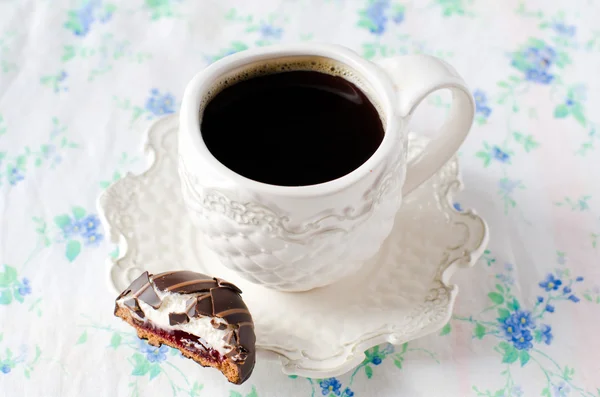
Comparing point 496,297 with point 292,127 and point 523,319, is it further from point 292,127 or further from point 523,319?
point 292,127

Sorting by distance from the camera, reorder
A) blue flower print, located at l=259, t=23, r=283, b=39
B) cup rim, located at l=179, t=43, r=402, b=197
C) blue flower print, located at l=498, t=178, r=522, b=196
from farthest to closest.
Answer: blue flower print, located at l=259, t=23, r=283, b=39
blue flower print, located at l=498, t=178, r=522, b=196
cup rim, located at l=179, t=43, r=402, b=197

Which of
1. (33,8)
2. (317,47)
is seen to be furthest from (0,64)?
(317,47)

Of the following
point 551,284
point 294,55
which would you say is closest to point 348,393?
point 551,284

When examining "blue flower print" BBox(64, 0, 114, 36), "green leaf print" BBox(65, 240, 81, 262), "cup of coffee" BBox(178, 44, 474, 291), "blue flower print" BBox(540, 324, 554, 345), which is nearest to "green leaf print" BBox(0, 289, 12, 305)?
"green leaf print" BBox(65, 240, 81, 262)

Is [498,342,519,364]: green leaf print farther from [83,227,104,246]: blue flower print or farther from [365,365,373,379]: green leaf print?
[83,227,104,246]: blue flower print

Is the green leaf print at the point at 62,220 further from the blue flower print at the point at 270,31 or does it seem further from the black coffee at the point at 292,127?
the blue flower print at the point at 270,31

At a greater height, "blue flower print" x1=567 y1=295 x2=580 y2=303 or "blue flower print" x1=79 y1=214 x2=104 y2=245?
"blue flower print" x1=567 y1=295 x2=580 y2=303

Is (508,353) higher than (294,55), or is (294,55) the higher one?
(294,55)
